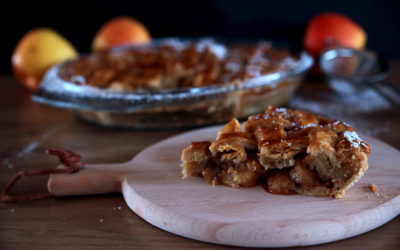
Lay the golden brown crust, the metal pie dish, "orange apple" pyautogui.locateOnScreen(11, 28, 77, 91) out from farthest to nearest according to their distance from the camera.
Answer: "orange apple" pyautogui.locateOnScreen(11, 28, 77, 91), the golden brown crust, the metal pie dish

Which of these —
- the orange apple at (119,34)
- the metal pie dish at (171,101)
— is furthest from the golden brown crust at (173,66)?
the orange apple at (119,34)

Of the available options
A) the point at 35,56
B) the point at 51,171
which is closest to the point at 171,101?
the point at 51,171

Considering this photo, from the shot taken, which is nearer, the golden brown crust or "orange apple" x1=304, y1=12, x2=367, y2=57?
the golden brown crust

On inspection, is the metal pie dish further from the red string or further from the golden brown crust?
the red string

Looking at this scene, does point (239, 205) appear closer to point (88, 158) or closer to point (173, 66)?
point (88, 158)

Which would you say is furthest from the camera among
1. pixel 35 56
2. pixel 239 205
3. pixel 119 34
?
pixel 119 34

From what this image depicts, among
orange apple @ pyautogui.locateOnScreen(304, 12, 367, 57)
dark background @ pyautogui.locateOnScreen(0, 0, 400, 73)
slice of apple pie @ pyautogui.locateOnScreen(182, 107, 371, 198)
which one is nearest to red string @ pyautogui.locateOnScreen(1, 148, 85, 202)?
slice of apple pie @ pyautogui.locateOnScreen(182, 107, 371, 198)
